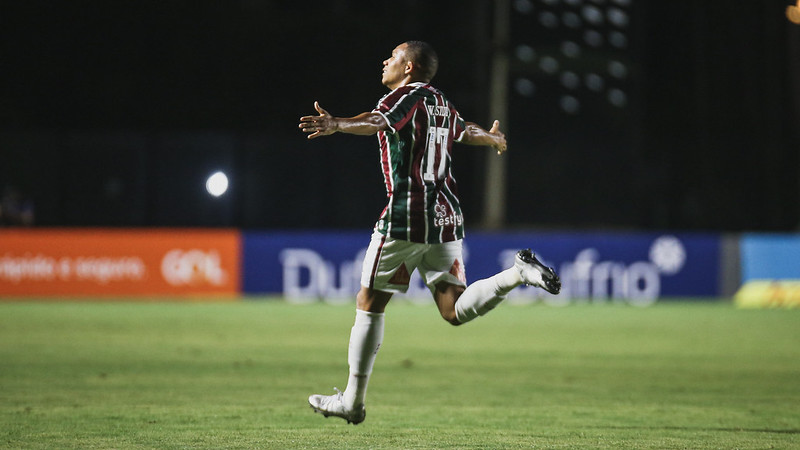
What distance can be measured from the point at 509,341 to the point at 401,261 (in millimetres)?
7036

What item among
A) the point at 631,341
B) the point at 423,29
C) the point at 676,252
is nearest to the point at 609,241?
the point at 676,252

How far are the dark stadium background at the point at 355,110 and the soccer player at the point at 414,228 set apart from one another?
1578 cm

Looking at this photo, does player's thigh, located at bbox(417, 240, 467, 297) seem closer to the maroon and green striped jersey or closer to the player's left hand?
the maroon and green striped jersey

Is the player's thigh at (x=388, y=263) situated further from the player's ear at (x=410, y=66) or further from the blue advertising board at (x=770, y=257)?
the blue advertising board at (x=770, y=257)

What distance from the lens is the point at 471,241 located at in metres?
19.7

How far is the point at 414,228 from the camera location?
6.62 metres

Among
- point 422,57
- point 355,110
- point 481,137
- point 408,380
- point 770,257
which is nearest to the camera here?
point 422,57

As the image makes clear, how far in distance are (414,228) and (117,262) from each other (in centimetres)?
1374

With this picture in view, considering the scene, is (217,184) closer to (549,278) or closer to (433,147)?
(433,147)

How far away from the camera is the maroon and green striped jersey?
6.58 meters

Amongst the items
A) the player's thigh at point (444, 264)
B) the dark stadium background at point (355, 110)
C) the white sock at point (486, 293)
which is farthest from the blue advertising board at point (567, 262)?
the white sock at point (486, 293)

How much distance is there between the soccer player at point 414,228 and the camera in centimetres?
656

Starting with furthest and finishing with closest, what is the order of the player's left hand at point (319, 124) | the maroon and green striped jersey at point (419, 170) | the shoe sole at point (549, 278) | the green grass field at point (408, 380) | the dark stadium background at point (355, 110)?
the dark stadium background at point (355, 110) → the green grass field at point (408, 380) → the maroon and green striped jersey at point (419, 170) → the shoe sole at point (549, 278) → the player's left hand at point (319, 124)

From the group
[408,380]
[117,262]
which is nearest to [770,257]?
[117,262]
